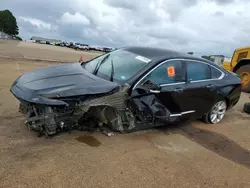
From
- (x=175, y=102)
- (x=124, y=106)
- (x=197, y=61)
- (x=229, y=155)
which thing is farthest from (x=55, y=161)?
(x=197, y=61)

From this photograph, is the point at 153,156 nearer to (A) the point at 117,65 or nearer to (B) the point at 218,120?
(A) the point at 117,65

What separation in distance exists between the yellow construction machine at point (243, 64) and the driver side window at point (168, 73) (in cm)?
754

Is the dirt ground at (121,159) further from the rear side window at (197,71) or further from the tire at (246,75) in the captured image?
the tire at (246,75)

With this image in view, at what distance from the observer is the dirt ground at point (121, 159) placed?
3285 millimetres

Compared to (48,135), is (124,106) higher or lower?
higher

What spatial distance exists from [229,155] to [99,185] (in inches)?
98.3

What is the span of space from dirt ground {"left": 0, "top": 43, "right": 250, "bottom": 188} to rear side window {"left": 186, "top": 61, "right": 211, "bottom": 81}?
3.75 ft

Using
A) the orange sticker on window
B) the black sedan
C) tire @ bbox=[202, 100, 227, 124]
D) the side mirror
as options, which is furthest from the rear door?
the side mirror

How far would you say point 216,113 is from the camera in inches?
241

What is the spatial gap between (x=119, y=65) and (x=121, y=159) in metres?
1.81

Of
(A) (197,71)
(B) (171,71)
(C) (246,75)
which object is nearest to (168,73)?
(B) (171,71)

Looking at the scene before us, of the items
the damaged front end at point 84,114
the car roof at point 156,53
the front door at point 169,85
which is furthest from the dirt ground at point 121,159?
the car roof at point 156,53

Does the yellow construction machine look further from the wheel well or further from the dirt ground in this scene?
the dirt ground

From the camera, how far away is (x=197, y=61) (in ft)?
17.8
